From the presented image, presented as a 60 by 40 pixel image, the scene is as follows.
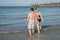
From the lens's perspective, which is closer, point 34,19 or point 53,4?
point 34,19

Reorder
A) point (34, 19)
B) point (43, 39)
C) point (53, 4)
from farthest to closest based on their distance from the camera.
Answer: point (53, 4) → point (34, 19) → point (43, 39)

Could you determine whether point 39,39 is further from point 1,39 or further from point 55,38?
point 1,39

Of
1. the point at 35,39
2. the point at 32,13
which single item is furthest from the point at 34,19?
the point at 35,39

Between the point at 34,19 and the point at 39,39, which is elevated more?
the point at 34,19

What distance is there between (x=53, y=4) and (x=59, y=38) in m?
142

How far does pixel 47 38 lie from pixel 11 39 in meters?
2.29

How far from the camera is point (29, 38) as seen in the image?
564 inches

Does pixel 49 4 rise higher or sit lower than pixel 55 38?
lower

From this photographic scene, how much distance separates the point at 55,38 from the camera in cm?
1404

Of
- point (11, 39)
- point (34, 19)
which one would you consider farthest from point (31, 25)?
point (11, 39)

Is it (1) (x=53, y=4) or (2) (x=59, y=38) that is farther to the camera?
(1) (x=53, y=4)

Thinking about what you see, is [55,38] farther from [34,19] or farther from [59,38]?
[34,19]

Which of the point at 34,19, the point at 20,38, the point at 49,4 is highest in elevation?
the point at 34,19

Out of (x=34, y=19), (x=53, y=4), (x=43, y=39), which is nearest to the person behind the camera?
(x=43, y=39)
